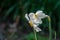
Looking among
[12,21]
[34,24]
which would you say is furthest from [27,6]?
[34,24]

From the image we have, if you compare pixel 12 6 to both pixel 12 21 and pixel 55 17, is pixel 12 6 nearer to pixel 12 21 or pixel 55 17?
pixel 12 21

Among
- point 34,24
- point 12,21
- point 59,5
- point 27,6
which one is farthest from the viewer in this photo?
point 12,21

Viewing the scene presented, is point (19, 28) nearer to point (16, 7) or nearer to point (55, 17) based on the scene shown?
point (16, 7)

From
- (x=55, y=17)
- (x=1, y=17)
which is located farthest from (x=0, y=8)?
(x=55, y=17)

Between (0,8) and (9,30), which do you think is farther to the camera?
(0,8)

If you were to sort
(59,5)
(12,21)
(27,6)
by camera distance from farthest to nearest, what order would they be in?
1. (12,21)
2. (27,6)
3. (59,5)

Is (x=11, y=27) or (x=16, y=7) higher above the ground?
(x=16, y=7)
